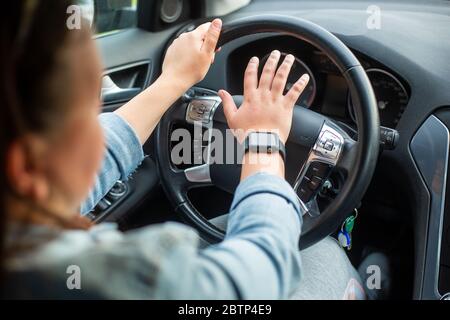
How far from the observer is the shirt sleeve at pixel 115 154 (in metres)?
0.92

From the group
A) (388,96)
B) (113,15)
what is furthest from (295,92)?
(113,15)

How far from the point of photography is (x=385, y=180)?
4.18ft

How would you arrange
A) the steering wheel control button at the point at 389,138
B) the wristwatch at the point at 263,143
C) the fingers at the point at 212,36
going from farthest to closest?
the steering wheel control button at the point at 389,138, the fingers at the point at 212,36, the wristwatch at the point at 263,143

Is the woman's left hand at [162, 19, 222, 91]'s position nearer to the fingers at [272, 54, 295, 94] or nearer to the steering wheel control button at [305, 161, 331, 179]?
the fingers at [272, 54, 295, 94]

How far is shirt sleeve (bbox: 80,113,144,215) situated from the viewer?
36.1 inches

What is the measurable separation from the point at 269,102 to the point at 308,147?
0.75 ft

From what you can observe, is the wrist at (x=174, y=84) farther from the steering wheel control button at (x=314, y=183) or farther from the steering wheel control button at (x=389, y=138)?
the steering wheel control button at (x=389, y=138)

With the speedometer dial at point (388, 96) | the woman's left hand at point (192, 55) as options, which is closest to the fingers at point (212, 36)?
the woman's left hand at point (192, 55)

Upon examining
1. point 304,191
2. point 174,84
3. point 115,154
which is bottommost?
point 304,191

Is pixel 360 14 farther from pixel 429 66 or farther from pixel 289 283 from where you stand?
pixel 289 283

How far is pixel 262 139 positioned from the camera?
837 millimetres

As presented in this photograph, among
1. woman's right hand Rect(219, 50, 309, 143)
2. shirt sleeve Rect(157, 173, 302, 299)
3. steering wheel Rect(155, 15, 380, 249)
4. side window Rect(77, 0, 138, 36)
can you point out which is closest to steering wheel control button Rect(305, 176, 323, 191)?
steering wheel Rect(155, 15, 380, 249)

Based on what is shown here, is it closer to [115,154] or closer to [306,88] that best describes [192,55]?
[115,154]

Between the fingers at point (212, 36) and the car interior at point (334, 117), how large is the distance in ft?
0.24
